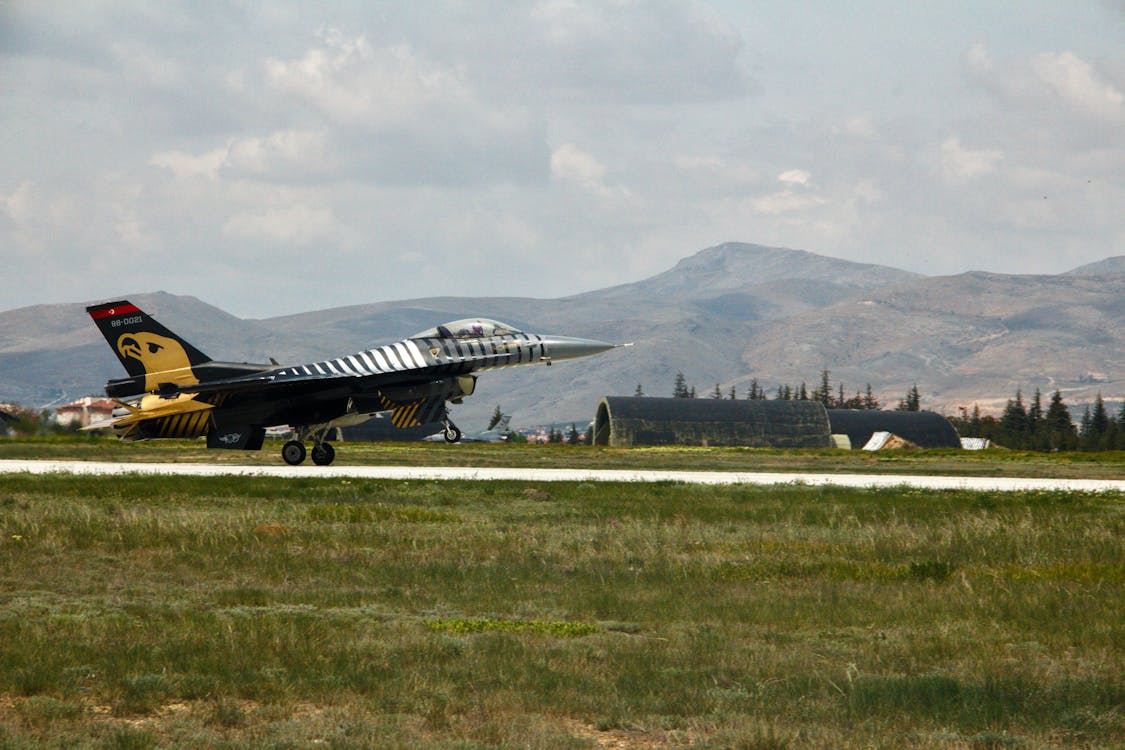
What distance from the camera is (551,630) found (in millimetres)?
12555

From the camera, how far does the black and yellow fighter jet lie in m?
35.4

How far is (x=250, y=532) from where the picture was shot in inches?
773

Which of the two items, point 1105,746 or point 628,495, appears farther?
point 628,495

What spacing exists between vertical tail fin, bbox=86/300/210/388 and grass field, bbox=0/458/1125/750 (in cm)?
1221

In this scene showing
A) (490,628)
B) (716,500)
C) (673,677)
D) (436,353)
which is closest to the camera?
(673,677)

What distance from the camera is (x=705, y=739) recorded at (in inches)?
349

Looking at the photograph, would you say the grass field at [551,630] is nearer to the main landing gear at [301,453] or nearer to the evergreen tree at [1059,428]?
the main landing gear at [301,453]

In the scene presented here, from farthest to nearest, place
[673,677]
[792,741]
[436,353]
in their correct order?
[436,353]
[673,677]
[792,741]

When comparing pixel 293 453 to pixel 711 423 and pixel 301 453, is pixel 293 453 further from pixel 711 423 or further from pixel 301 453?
pixel 711 423

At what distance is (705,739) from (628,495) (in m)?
19.2

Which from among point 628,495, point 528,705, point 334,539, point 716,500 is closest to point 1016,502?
point 716,500

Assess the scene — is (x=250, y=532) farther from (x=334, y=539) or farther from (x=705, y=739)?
(x=705, y=739)

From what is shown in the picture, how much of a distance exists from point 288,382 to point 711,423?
57.1 meters

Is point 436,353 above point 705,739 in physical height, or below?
above
